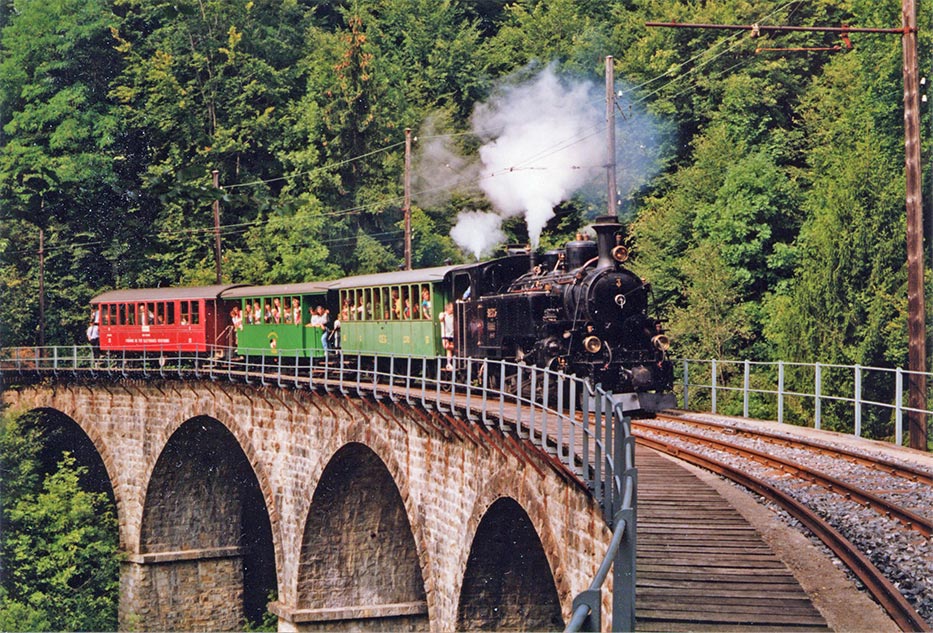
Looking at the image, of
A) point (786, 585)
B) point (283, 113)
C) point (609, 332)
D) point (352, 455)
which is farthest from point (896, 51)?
point (283, 113)

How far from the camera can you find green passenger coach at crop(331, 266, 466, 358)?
23.4 metres

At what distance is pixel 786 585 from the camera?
9.02 meters

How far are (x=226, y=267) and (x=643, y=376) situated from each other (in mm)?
29831

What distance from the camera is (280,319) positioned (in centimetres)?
3134

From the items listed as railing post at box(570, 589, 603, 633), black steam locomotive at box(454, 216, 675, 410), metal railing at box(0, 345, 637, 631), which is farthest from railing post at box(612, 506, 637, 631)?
black steam locomotive at box(454, 216, 675, 410)

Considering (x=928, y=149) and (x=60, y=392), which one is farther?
(x=60, y=392)

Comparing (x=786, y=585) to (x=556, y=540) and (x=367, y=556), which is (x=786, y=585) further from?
(x=367, y=556)

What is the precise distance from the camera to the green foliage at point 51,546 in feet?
113

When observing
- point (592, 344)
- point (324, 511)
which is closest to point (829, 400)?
point (592, 344)

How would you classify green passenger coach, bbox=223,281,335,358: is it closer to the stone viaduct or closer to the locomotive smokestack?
the stone viaduct

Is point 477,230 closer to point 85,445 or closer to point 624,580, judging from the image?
point 85,445

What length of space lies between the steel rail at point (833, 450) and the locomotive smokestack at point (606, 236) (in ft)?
9.27

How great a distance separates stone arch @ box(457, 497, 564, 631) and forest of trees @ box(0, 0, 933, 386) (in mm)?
10478

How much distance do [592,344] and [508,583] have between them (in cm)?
378
